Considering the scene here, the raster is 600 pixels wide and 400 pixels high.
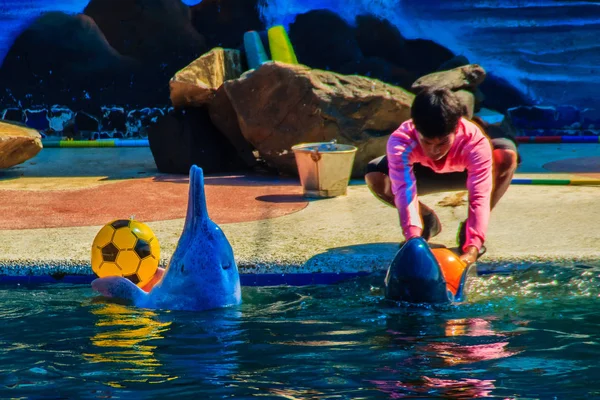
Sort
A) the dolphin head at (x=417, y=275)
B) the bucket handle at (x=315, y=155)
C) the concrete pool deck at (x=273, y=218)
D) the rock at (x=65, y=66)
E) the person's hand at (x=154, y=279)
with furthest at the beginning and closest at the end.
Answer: the rock at (x=65, y=66) → the bucket handle at (x=315, y=155) → the concrete pool deck at (x=273, y=218) → the person's hand at (x=154, y=279) → the dolphin head at (x=417, y=275)

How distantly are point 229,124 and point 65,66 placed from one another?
4298mm

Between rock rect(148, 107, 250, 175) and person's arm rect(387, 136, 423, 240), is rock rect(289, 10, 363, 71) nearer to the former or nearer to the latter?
rock rect(148, 107, 250, 175)

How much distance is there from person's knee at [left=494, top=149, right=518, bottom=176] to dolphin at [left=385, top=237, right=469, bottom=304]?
43.3 inches

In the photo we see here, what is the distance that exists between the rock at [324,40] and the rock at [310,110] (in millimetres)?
3708

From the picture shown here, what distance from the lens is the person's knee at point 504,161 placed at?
546 centimetres

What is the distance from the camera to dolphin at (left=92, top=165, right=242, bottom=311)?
460cm

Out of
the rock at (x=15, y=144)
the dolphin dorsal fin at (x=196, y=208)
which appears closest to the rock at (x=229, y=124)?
the rock at (x=15, y=144)

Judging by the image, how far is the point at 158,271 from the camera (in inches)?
200

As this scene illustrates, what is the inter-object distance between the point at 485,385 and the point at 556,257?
2094mm

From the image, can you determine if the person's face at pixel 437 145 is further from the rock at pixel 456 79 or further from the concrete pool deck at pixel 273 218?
the rock at pixel 456 79

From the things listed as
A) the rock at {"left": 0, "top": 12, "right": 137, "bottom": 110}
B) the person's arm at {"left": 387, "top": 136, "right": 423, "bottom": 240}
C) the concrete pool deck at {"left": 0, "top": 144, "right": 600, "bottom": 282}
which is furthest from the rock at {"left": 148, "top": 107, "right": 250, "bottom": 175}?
the person's arm at {"left": 387, "top": 136, "right": 423, "bottom": 240}

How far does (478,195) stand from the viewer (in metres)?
4.92

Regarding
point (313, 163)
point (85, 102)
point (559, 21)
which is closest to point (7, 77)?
point (85, 102)

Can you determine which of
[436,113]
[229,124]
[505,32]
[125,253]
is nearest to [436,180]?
[436,113]
